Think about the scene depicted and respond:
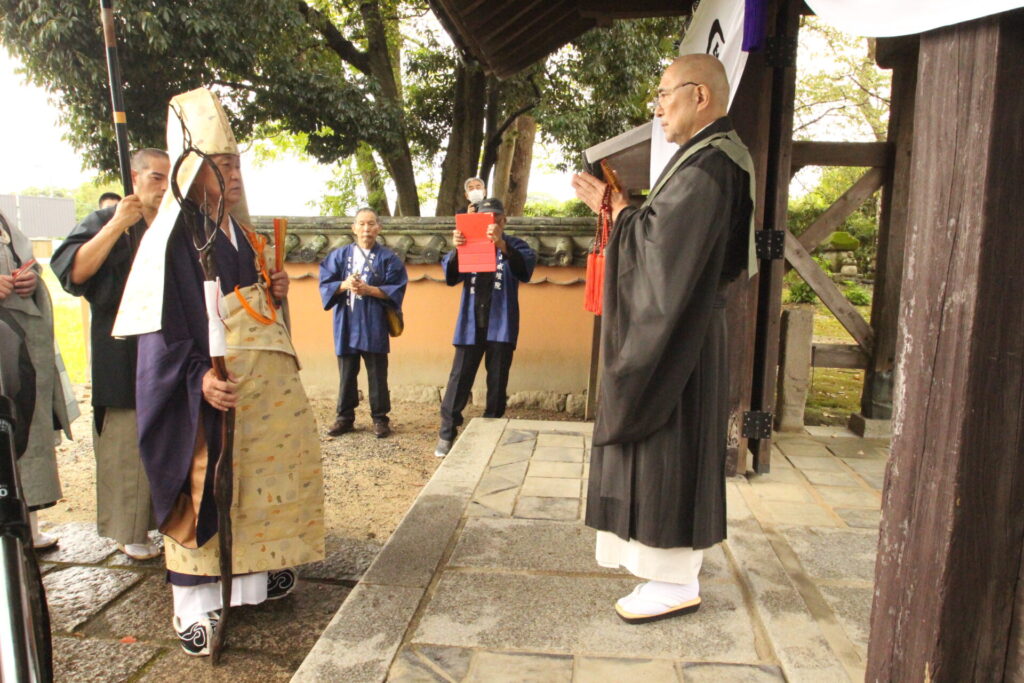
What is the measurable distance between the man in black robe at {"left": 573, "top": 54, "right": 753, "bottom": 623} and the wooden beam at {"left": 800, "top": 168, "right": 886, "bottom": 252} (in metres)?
2.97

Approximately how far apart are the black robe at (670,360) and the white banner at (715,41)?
2.55 feet

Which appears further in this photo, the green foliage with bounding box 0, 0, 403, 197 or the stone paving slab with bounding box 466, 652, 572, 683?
the green foliage with bounding box 0, 0, 403, 197

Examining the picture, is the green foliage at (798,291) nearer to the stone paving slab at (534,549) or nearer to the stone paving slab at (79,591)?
the stone paving slab at (534,549)

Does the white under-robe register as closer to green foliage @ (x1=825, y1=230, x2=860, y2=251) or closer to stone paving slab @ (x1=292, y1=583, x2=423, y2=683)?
stone paving slab @ (x1=292, y1=583, x2=423, y2=683)

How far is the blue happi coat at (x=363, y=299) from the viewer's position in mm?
6352

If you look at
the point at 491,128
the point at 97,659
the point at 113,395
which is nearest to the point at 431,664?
the point at 97,659

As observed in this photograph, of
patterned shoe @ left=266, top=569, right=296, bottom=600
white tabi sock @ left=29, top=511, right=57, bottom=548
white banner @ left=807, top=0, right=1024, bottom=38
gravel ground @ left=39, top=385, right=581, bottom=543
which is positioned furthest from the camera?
gravel ground @ left=39, top=385, right=581, bottom=543

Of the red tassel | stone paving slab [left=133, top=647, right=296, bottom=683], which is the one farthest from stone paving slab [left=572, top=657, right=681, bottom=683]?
the red tassel

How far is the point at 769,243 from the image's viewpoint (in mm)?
4168

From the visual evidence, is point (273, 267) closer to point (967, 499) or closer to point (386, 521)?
point (386, 521)

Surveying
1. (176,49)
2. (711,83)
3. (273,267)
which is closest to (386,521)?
(273,267)

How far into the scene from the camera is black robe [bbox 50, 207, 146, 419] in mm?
3309

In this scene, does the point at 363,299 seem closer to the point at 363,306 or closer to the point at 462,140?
the point at 363,306

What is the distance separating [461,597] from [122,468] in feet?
6.12
